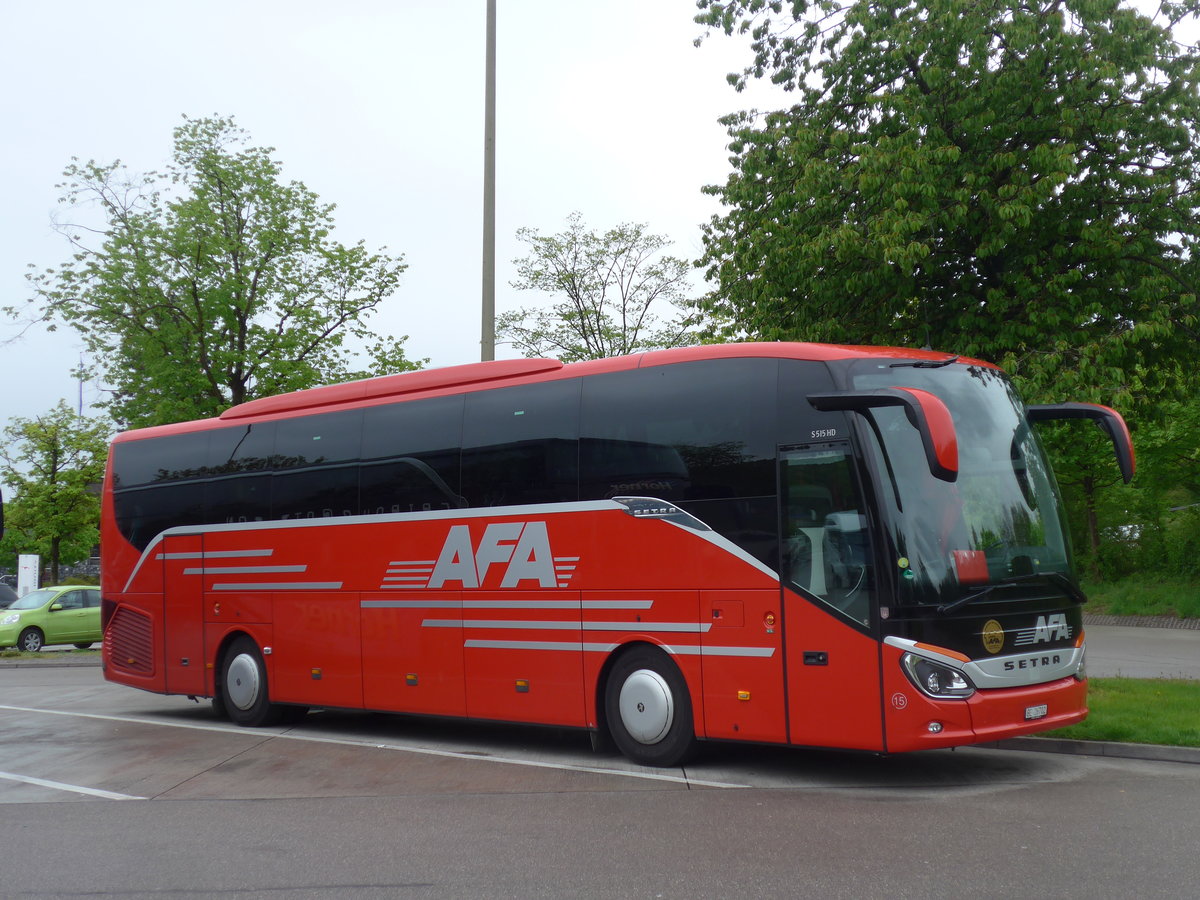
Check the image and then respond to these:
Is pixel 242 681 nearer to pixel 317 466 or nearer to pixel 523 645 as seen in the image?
pixel 317 466

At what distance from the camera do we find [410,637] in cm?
1277

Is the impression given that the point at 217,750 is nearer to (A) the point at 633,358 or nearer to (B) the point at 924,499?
(A) the point at 633,358

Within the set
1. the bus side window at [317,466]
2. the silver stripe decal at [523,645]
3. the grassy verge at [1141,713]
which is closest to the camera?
the grassy verge at [1141,713]

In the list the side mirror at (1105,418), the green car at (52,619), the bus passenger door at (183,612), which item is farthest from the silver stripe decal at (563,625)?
the green car at (52,619)

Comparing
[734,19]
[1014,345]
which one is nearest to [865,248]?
[1014,345]

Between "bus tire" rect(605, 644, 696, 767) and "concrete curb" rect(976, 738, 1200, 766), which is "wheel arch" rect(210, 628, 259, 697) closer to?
"bus tire" rect(605, 644, 696, 767)

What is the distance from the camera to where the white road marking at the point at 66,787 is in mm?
9875

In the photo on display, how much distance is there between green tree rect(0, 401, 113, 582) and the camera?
43.1 m

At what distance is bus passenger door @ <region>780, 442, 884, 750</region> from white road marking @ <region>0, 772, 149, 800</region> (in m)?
5.29

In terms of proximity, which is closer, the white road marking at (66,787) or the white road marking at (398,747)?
the white road marking at (66,787)

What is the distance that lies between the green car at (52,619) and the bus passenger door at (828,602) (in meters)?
24.1

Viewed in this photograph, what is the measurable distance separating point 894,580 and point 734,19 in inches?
557

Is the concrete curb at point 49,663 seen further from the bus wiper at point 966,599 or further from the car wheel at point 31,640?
the bus wiper at point 966,599

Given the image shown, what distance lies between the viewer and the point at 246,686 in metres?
14.9
